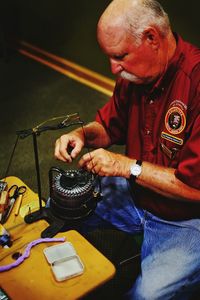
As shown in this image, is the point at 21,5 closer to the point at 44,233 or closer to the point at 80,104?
the point at 80,104

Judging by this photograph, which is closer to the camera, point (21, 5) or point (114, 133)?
point (114, 133)

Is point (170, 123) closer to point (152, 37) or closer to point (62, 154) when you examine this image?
point (152, 37)

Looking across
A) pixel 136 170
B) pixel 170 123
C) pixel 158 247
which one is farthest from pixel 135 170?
pixel 158 247

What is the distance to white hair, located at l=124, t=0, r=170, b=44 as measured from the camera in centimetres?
164

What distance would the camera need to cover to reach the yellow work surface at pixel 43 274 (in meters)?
1.51

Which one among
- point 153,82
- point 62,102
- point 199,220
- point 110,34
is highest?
point 110,34

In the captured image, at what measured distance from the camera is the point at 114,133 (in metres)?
2.19

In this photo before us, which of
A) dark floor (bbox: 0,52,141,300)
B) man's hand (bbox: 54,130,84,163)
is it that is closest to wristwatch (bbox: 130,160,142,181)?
man's hand (bbox: 54,130,84,163)

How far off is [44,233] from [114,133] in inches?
27.1

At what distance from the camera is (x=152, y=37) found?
1.67m

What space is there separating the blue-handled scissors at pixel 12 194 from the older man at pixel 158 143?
1.10ft

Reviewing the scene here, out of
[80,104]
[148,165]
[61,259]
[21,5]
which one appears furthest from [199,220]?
[21,5]

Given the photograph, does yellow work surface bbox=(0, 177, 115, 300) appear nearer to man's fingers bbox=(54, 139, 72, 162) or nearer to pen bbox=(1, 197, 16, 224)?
pen bbox=(1, 197, 16, 224)

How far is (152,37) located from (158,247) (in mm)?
909
